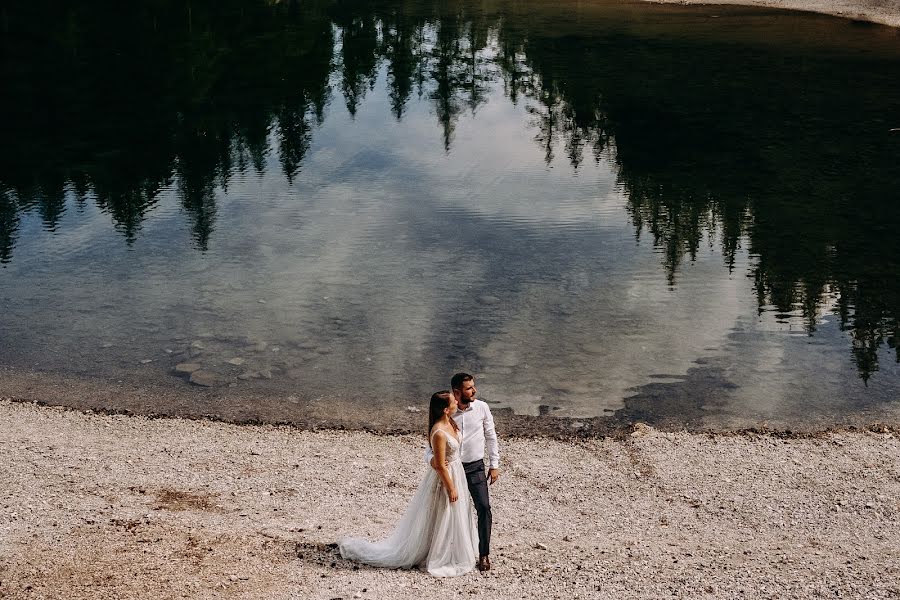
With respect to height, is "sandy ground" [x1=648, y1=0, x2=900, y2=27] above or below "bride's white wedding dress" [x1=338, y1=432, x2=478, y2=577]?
above

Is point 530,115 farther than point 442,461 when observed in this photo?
Yes

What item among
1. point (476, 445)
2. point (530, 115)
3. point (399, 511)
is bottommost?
point (399, 511)

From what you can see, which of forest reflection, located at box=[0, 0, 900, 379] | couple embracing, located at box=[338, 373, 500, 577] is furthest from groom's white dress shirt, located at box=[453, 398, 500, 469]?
forest reflection, located at box=[0, 0, 900, 379]

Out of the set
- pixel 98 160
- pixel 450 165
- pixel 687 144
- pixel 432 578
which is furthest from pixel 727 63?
pixel 432 578

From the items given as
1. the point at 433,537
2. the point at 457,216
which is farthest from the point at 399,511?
the point at 457,216

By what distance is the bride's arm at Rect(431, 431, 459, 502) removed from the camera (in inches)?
520

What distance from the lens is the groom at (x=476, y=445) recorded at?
1359 cm

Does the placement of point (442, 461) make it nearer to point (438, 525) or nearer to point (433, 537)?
point (438, 525)

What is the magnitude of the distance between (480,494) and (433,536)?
91 centimetres

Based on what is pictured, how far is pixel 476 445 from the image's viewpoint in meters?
13.7

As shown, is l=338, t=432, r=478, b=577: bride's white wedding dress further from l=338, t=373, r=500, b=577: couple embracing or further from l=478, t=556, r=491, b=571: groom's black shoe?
l=478, t=556, r=491, b=571: groom's black shoe

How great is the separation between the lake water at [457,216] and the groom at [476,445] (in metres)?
7.82

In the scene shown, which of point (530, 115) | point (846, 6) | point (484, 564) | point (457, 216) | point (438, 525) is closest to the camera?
point (438, 525)

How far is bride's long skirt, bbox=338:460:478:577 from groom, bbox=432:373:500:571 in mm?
148
